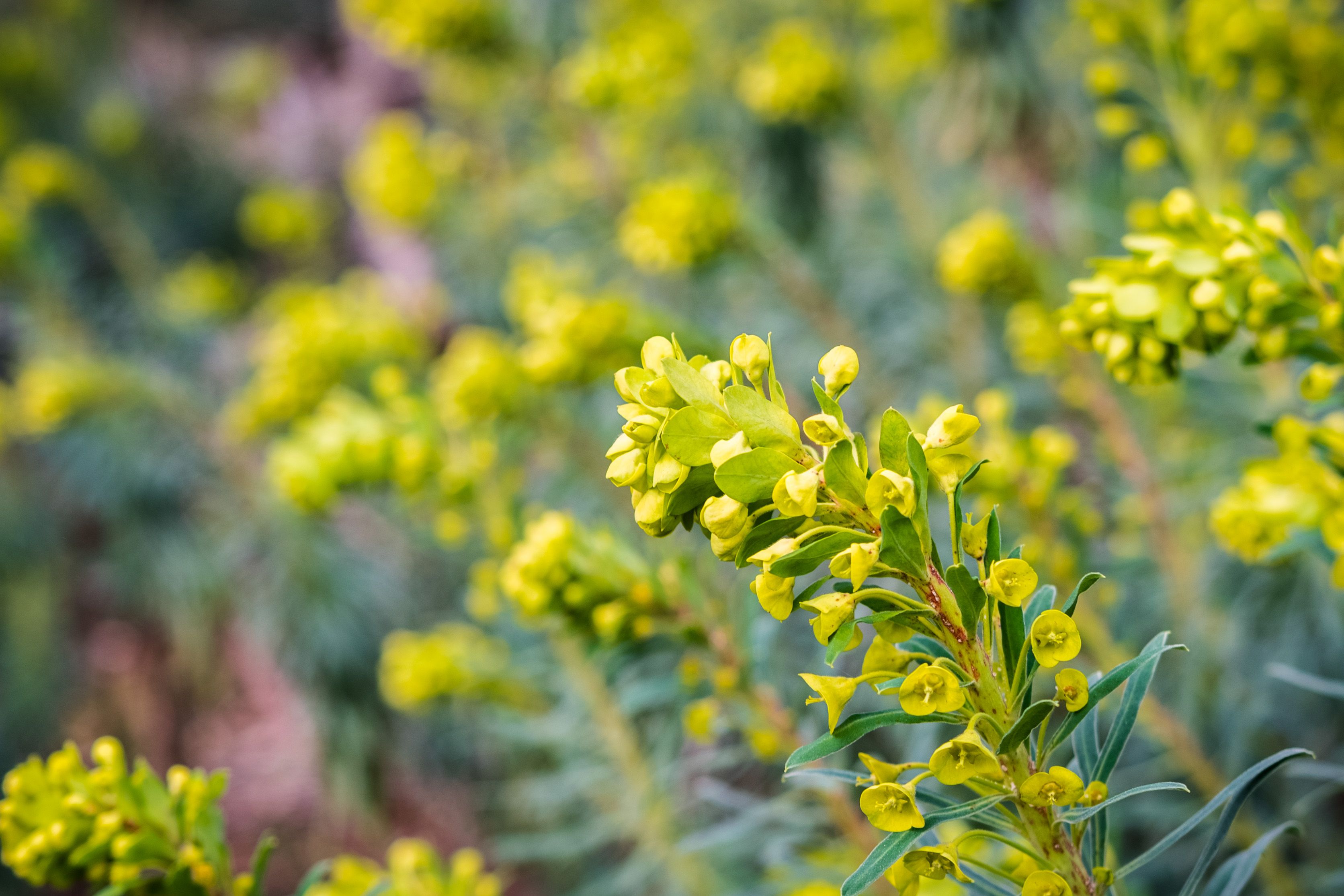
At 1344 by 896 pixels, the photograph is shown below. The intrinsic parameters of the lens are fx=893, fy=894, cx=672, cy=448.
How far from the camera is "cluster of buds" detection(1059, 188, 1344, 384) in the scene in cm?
43

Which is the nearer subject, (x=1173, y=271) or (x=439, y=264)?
(x=1173, y=271)

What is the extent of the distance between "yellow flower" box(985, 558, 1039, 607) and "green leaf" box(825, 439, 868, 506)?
0.05 meters

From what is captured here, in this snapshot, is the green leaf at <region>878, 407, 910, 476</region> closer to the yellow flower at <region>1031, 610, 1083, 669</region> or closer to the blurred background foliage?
the yellow flower at <region>1031, 610, 1083, 669</region>

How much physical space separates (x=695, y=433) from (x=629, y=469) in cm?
3

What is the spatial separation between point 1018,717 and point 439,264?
6.39 feet

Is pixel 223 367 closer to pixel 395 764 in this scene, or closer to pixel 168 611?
pixel 168 611

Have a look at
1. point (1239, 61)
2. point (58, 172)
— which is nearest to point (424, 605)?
point (58, 172)

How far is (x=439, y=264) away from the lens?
2.09 meters

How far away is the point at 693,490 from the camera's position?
0.35 meters

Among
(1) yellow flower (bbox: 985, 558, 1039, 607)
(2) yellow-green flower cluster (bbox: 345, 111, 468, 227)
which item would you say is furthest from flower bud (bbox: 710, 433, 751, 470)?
(2) yellow-green flower cluster (bbox: 345, 111, 468, 227)

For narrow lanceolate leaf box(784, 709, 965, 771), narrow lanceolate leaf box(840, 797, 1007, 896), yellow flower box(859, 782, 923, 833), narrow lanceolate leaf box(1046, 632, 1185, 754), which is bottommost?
narrow lanceolate leaf box(840, 797, 1007, 896)

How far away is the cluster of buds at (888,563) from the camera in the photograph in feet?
1.05

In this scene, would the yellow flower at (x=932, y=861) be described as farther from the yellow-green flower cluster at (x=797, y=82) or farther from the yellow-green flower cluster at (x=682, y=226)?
the yellow-green flower cluster at (x=797, y=82)

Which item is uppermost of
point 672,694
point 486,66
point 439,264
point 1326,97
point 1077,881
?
point 439,264
